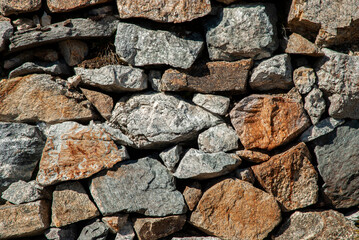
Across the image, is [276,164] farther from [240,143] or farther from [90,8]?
[90,8]

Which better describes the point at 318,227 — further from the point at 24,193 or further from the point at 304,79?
the point at 24,193

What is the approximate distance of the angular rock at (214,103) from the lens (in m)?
3.65

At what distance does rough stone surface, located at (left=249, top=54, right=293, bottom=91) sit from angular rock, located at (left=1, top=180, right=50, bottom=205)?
2614 millimetres

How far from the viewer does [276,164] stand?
11.8ft

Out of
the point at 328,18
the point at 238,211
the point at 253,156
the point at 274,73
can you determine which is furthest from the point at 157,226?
the point at 328,18

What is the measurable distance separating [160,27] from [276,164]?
A: 196 cm

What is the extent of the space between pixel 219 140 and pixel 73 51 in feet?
6.36

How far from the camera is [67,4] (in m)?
3.66

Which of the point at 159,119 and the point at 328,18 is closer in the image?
the point at 328,18

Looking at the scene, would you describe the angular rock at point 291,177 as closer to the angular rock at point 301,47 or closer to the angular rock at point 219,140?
the angular rock at point 219,140

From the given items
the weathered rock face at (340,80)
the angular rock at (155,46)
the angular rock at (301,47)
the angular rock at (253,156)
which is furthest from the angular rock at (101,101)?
the weathered rock face at (340,80)

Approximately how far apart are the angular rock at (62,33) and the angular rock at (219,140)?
1.64m

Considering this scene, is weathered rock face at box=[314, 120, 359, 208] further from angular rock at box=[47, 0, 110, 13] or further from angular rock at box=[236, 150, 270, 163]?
angular rock at box=[47, 0, 110, 13]

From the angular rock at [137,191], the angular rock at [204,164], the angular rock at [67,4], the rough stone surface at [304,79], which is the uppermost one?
the angular rock at [67,4]
